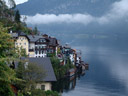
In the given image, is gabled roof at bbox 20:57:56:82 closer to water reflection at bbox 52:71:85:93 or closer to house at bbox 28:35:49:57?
water reflection at bbox 52:71:85:93

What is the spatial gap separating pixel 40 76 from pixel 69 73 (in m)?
36.2

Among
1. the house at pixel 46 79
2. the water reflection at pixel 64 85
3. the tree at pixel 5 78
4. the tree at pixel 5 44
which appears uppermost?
the tree at pixel 5 44

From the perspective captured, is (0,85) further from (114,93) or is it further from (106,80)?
(106,80)

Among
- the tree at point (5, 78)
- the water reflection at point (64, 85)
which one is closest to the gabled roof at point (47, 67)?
the tree at point (5, 78)

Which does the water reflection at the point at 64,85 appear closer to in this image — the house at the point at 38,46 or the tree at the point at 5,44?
the house at the point at 38,46

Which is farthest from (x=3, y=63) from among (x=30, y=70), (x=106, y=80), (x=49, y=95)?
(x=106, y=80)

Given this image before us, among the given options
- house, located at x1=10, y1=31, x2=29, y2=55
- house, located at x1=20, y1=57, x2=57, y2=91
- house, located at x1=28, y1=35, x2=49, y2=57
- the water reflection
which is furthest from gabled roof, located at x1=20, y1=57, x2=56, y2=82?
house, located at x1=28, y1=35, x2=49, y2=57

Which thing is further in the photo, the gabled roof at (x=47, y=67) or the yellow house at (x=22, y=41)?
the yellow house at (x=22, y=41)

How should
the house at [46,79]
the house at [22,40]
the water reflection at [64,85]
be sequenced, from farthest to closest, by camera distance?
the house at [22,40] < the water reflection at [64,85] < the house at [46,79]

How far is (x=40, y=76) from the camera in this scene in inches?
1083

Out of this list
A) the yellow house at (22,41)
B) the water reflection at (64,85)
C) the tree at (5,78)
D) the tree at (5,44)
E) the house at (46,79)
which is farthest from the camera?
the yellow house at (22,41)

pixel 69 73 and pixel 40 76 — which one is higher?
pixel 40 76

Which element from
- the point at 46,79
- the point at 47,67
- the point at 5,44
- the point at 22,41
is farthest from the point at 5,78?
the point at 22,41

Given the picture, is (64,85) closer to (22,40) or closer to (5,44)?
→ (22,40)
